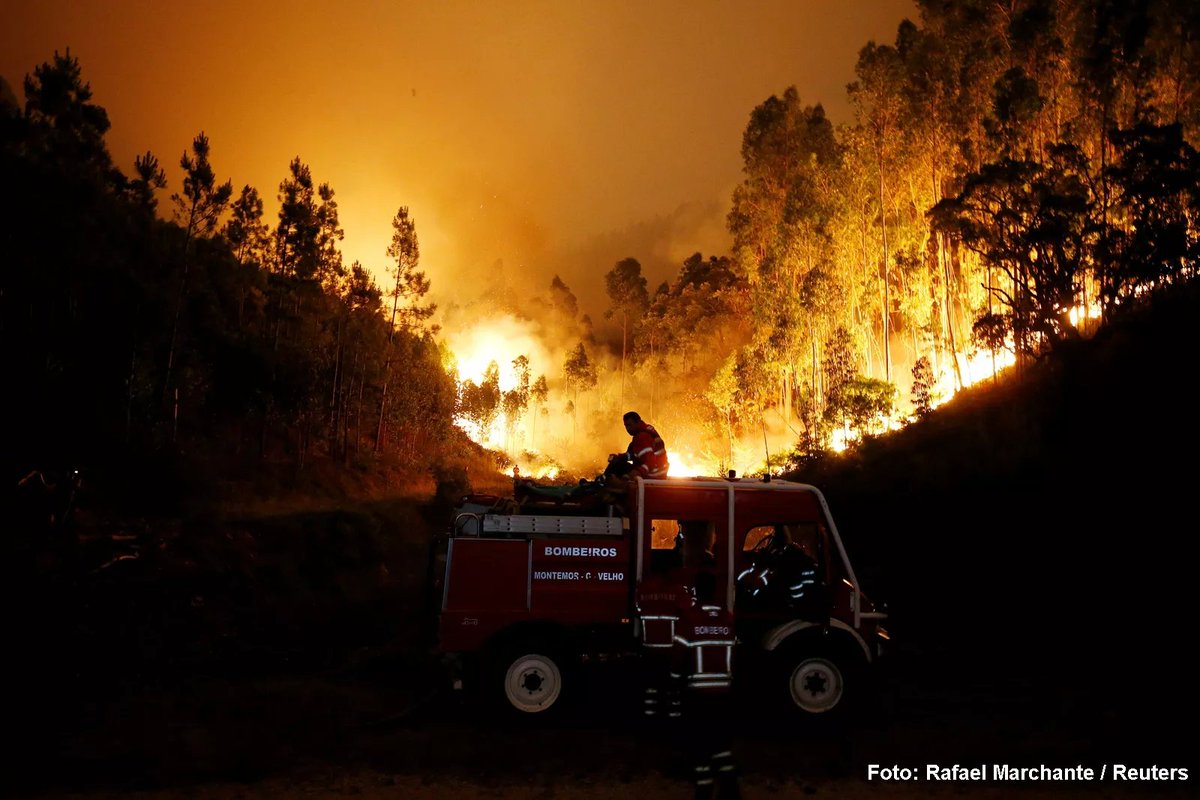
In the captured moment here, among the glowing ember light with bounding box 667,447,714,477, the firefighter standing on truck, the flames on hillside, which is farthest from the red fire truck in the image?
the glowing ember light with bounding box 667,447,714,477

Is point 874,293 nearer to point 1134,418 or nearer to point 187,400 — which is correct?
point 1134,418

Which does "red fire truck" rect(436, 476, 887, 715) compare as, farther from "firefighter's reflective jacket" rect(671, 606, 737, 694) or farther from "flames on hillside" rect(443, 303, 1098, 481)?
"flames on hillside" rect(443, 303, 1098, 481)

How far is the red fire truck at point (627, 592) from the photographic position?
7.89 m

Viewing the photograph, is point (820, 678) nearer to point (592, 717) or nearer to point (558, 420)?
point (592, 717)

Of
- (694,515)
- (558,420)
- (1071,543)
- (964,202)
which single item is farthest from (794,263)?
(558,420)

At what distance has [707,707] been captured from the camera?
4.81m

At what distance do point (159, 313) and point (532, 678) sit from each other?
2560 cm

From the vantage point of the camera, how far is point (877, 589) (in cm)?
1536

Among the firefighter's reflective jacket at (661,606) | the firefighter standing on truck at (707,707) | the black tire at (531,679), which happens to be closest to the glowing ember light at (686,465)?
the black tire at (531,679)

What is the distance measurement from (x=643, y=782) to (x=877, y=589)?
1046cm

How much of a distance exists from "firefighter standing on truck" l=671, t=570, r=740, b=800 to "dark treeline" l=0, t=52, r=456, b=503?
18.9 meters

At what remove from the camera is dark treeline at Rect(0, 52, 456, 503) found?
23.6 m

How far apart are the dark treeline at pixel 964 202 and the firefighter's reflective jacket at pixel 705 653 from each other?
17.1 m

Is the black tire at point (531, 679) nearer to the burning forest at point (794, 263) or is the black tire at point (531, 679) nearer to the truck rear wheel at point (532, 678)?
the truck rear wheel at point (532, 678)
